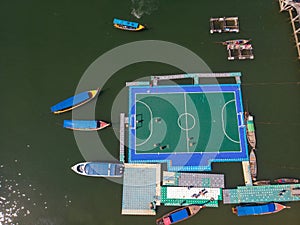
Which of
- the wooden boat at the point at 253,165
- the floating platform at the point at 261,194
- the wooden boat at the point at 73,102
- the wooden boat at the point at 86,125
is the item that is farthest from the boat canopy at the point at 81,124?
the wooden boat at the point at 253,165

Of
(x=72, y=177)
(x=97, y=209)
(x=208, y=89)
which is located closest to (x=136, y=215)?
(x=97, y=209)

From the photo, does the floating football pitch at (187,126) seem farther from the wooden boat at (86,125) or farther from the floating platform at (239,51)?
the floating platform at (239,51)

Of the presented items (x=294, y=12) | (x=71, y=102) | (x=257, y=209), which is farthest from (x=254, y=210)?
(x=294, y=12)

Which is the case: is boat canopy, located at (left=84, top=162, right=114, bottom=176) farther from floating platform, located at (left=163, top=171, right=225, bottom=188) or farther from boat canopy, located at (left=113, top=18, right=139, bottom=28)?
boat canopy, located at (left=113, top=18, right=139, bottom=28)

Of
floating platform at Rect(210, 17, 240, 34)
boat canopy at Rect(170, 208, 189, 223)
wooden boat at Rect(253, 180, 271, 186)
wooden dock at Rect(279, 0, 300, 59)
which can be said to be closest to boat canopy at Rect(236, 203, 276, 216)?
wooden boat at Rect(253, 180, 271, 186)

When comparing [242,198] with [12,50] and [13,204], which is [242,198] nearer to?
[13,204]

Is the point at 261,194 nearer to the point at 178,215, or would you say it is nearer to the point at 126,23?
the point at 178,215
